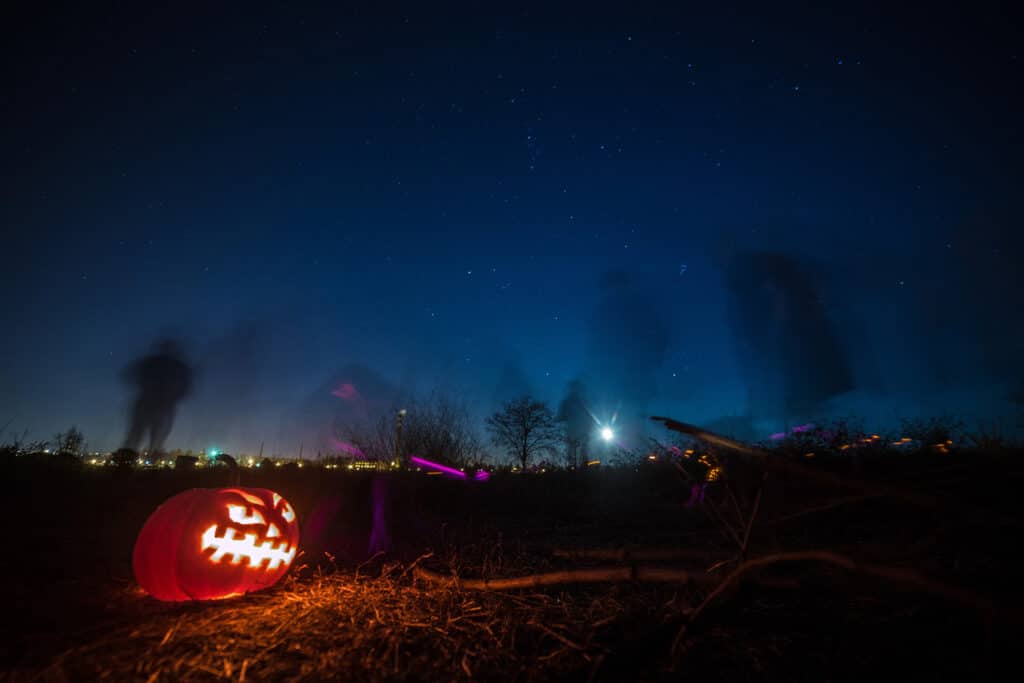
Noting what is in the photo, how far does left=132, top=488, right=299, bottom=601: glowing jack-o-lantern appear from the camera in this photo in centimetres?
325

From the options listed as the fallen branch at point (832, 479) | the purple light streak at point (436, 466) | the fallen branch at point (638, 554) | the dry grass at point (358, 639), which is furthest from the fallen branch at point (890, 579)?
the purple light streak at point (436, 466)

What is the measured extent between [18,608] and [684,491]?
30.8 ft

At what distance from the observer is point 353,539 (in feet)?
19.7

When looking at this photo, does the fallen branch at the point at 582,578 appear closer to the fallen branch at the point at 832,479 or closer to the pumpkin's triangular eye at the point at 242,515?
the fallen branch at the point at 832,479

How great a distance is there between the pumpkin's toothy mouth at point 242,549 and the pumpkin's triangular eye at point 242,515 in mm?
116

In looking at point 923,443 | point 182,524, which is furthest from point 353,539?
point 923,443

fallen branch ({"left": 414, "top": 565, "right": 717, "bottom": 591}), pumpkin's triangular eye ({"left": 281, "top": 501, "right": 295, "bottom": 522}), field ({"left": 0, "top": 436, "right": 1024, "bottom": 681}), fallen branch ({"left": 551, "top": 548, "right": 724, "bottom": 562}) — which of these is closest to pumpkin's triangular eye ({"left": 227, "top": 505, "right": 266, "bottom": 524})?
pumpkin's triangular eye ({"left": 281, "top": 501, "right": 295, "bottom": 522})

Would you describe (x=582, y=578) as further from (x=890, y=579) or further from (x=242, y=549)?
(x=242, y=549)

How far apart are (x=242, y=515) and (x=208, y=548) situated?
0.30 m

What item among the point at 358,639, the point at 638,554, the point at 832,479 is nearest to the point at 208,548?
the point at 358,639

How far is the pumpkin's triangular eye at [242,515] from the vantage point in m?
3.46

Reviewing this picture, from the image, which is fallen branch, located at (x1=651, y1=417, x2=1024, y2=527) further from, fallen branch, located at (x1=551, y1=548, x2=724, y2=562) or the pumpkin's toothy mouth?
the pumpkin's toothy mouth

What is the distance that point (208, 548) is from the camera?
10.7ft

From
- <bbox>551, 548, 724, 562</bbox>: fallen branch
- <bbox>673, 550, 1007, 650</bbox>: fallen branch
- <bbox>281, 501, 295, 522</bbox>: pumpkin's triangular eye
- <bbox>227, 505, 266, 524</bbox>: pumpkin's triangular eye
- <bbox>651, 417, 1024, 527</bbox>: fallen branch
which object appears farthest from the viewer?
<bbox>281, 501, 295, 522</bbox>: pumpkin's triangular eye
